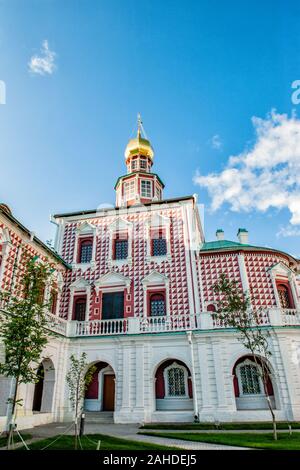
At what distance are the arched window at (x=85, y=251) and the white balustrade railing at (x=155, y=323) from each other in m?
4.99

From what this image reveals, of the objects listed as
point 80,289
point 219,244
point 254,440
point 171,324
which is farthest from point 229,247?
point 254,440

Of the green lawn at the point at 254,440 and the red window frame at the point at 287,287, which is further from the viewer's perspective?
the red window frame at the point at 287,287

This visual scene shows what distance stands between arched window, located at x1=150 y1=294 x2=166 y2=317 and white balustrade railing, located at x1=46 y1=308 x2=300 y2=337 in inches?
22.4

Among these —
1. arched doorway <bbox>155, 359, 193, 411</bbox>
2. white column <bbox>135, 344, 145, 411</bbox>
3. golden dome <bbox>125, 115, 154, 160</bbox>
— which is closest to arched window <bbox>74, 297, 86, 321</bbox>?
white column <bbox>135, 344, 145, 411</bbox>

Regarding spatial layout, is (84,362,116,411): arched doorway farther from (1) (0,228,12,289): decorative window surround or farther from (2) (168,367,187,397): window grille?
(1) (0,228,12,289): decorative window surround

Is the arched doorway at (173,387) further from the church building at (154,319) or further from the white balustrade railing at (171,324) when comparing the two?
the white balustrade railing at (171,324)

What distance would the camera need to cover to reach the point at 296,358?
56.5 feet

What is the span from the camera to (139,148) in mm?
31234

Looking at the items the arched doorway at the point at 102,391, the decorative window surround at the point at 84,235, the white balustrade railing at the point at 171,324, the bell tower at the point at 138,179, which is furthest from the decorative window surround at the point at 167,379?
the bell tower at the point at 138,179

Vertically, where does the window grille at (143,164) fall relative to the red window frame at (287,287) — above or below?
above

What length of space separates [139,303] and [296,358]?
950 centimetres

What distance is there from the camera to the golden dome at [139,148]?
103 ft

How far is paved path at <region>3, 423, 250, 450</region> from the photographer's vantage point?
1037cm
